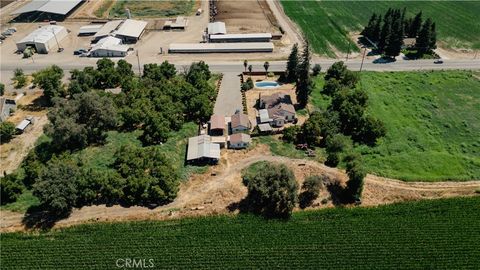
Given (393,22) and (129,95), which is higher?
(393,22)

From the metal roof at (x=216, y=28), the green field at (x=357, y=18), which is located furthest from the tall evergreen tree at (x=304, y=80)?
the metal roof at (x=216, y=28)

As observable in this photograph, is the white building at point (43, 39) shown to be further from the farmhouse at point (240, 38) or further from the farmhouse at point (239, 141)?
the farmhouse at point (239, 141)

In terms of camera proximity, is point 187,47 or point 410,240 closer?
point 410,240

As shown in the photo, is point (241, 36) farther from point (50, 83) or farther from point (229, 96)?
point (50, 83)

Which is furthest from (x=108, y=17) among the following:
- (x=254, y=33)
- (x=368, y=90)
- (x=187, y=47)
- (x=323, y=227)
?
(x=323, y=227)

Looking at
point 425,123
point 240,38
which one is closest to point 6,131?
point 240,38

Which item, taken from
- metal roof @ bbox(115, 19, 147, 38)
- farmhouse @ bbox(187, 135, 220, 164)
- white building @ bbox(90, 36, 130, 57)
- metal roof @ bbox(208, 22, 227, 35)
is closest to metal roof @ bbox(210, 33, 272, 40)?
metal roof @ bbox(208, 22, 227, 35)

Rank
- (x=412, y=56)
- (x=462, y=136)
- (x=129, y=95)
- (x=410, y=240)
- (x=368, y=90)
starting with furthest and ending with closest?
(x=412, y=56), (x=368, y=90), (x=129, y=95), (x=462, y=136), (x=410, y=240)

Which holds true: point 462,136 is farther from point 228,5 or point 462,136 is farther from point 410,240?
point 228,5
